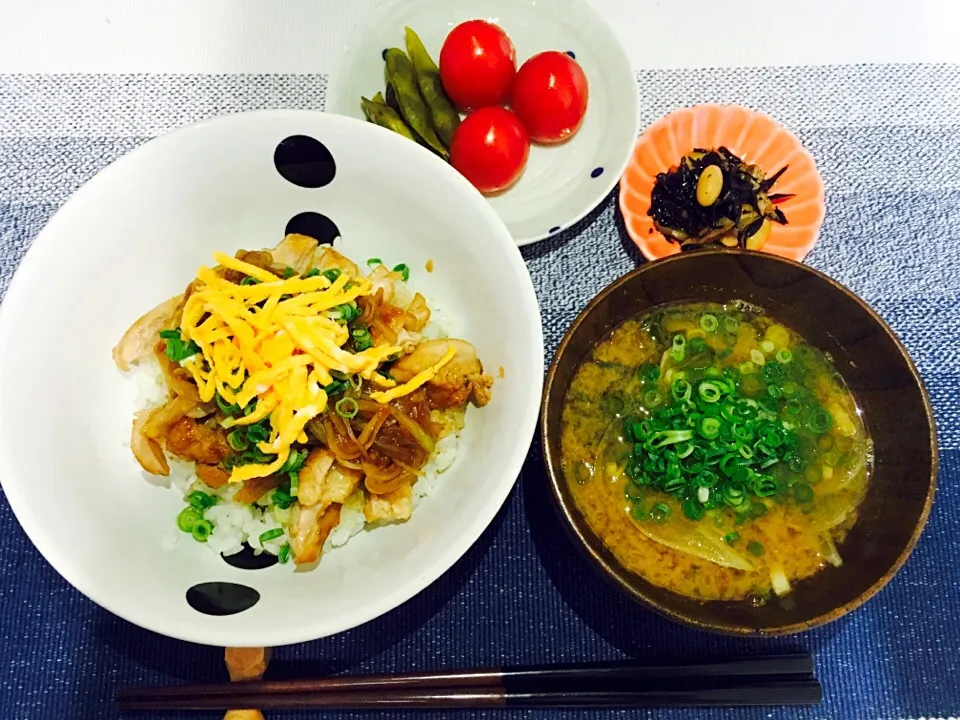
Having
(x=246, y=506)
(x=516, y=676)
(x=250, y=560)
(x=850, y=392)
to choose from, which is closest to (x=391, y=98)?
(x=246, y=506)

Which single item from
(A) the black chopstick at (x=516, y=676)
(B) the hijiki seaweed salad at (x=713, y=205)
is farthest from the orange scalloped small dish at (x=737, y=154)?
(A) the black chopstick at (x=516, y=676)

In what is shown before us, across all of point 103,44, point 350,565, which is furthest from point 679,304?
point 103,44

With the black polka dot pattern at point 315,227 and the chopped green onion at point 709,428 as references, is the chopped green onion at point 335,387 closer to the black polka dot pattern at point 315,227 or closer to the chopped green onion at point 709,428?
the black polka dot pattern at point 315,227

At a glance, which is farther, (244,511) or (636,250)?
(636,250)

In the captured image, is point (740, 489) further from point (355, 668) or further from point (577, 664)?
point (355, 668)

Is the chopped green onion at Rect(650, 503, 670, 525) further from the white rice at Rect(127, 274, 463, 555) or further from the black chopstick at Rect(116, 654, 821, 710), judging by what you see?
the white rice at Rect(127, 274, 463, 555)

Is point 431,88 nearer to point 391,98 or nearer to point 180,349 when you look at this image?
point 391,98
